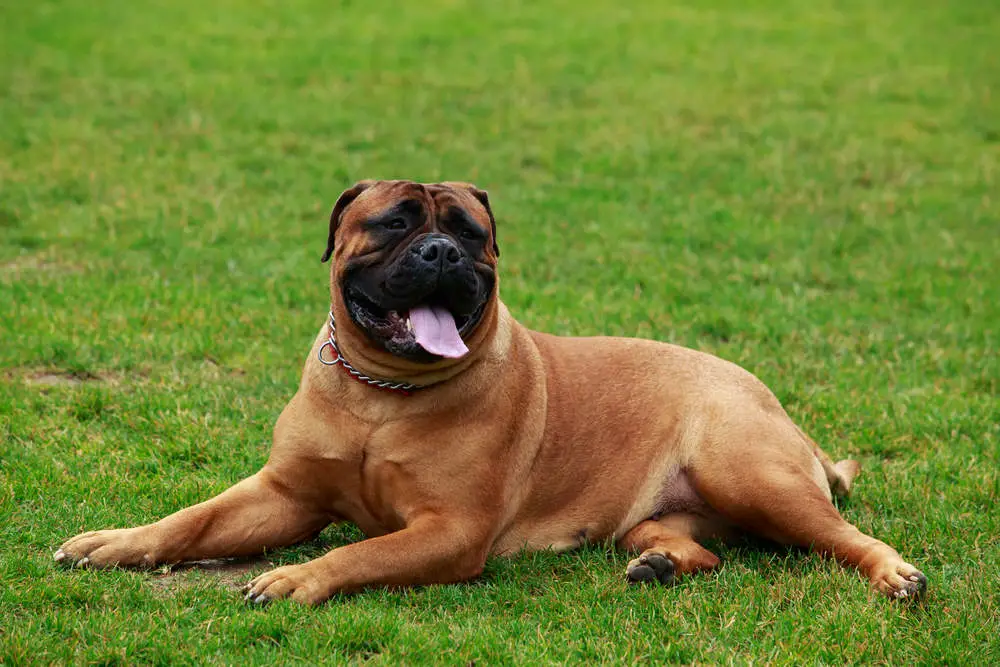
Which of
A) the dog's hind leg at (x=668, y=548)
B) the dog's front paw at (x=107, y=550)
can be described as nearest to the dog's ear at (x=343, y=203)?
the dog's front paw at (x=107, y=550)

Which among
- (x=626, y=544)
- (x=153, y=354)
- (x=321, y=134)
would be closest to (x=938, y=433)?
(x=626, y=544)

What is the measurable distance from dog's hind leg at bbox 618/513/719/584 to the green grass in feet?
0.35

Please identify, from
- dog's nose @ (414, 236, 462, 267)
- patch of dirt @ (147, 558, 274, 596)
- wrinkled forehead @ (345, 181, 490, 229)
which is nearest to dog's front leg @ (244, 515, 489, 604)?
patch of dirt @ (147, 558, 274, 596)

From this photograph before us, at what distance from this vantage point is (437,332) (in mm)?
4887

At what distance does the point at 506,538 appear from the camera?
17.3ft

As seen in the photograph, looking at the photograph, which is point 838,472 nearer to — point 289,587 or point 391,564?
point 391,564

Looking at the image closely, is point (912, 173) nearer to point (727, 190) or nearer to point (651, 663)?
point (727, 190)

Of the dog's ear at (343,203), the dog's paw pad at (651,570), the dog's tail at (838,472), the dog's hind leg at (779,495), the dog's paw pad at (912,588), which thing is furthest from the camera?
the dog's tail at (838,472)

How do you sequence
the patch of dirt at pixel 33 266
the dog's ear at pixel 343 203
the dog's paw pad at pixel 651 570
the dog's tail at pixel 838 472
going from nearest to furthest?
1. the dog's paw pad at pixel 651 570
2. the dog's ear at pixel 343 203
3. the dog's tail at pixel 838 472
4. the patch of dirt at pixel 33 266

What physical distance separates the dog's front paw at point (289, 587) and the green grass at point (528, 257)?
8cm

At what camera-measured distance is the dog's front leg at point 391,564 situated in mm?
4480

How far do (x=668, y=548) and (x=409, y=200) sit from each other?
172cm

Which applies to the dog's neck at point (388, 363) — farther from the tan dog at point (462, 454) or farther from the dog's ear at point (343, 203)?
the dog's ear at point (343, 203)

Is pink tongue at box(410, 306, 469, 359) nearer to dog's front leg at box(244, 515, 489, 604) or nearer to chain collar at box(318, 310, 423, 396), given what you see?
chain collar at box(318, 310, 423, 396)
